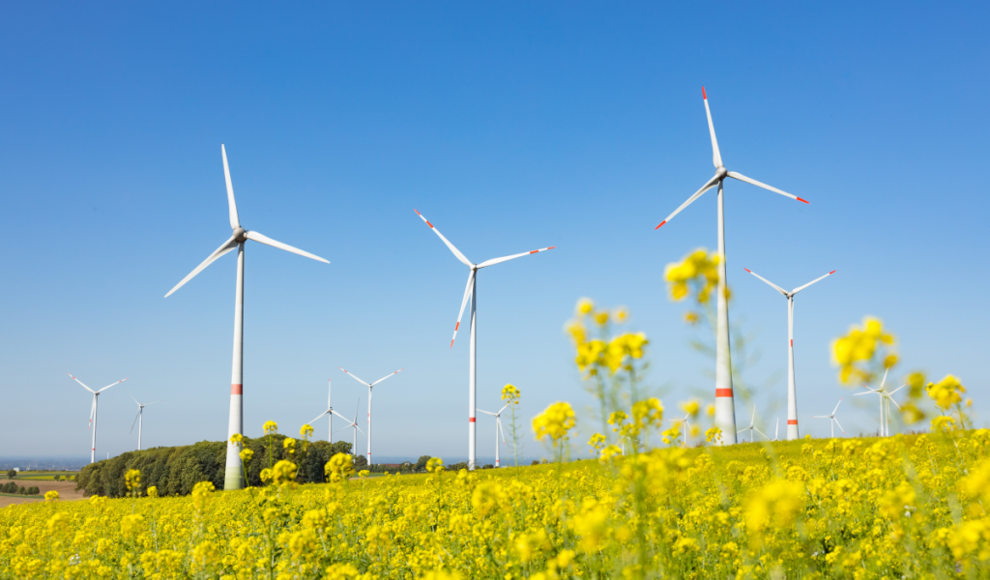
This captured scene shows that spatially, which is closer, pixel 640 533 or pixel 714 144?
pixel 640 533

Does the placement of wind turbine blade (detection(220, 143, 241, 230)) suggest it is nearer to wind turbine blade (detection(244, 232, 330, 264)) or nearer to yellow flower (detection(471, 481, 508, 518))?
wind turbine blade (detection(244, 232, 330, 264))

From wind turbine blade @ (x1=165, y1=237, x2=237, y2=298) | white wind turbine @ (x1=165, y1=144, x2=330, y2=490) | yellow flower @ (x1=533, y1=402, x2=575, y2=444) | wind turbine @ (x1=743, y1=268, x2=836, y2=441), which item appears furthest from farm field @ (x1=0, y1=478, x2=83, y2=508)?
wind turbine @ (x1=743, y1=268, x2=836, y2=441)

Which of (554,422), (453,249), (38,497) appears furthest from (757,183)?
(38,497)

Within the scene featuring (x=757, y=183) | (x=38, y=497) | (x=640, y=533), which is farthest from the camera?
(x=38, y=497)

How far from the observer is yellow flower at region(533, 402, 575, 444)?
203 inches

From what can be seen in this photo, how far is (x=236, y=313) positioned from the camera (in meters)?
30.6

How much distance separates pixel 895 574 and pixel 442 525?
5233mm

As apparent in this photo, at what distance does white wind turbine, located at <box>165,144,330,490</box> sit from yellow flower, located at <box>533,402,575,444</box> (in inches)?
970

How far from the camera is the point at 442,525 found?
8133 mm

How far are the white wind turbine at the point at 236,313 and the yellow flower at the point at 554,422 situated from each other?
24645 mm

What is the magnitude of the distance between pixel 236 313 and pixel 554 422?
29.0 m

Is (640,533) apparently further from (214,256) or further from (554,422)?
(214,256)

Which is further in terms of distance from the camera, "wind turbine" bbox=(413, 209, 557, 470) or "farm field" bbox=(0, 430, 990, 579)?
"wind turbine" bbox=(413, 209, 557, 470)

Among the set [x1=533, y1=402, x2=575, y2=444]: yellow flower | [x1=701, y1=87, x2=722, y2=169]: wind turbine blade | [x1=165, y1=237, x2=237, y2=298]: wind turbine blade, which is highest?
[x1=701, y1=87, x2=722, y2=169]: wind turbine blade
